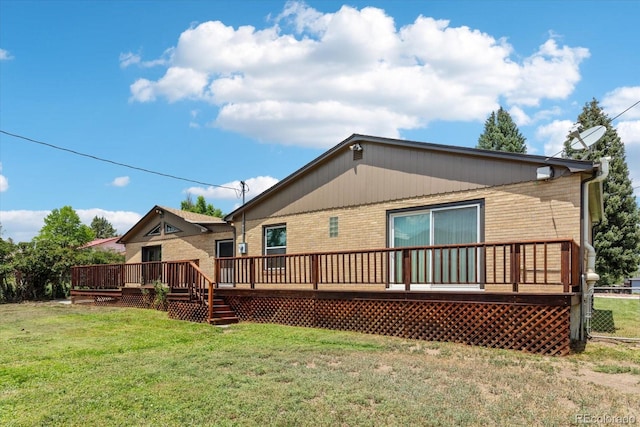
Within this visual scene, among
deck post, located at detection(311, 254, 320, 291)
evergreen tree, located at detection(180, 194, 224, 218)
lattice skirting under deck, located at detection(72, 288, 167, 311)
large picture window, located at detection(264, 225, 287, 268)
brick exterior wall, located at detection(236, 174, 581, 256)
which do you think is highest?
evergreen tree, located at detection(180, 194, 224, 218)

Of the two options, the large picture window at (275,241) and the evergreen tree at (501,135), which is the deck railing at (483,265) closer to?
the large picture window at (275,241)

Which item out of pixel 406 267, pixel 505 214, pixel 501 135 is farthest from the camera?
pixel 501 135

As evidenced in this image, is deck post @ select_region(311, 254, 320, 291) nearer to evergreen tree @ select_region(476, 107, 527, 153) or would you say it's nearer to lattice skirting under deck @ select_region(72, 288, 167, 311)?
lattice skirting under deck @ select_region(72, 288, 167, 311)

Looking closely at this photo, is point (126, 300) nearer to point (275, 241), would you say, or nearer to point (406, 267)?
point (275, 241)

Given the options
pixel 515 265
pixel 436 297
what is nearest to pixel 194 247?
pixel 436 297

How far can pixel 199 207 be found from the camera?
4078 cm

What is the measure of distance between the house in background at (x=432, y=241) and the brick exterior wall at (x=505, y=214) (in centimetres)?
2

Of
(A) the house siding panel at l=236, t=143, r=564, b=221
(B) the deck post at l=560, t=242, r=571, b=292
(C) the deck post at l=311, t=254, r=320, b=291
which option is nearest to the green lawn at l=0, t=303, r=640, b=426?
(B) the deck post at l=560, t=242, r=571, b=292

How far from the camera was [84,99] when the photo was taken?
17688 mm

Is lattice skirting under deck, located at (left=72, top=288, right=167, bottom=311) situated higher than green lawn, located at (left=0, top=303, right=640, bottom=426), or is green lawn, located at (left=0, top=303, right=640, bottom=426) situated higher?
green lawn, located at (left=0, top=303, right=640, bottom=426)

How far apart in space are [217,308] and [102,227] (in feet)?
255

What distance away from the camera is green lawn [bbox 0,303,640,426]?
444 cm

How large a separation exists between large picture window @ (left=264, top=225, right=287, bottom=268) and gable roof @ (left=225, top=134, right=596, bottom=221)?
3.22 feet

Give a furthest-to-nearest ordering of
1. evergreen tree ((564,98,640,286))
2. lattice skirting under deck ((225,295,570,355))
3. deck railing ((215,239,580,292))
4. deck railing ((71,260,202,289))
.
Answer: evergreen tree ((564,98,640,286)), deck railing ((71,260,202,289)), deck railing ((215,239,580,292)), lattice skirting under deck ((225,295,570,355))
